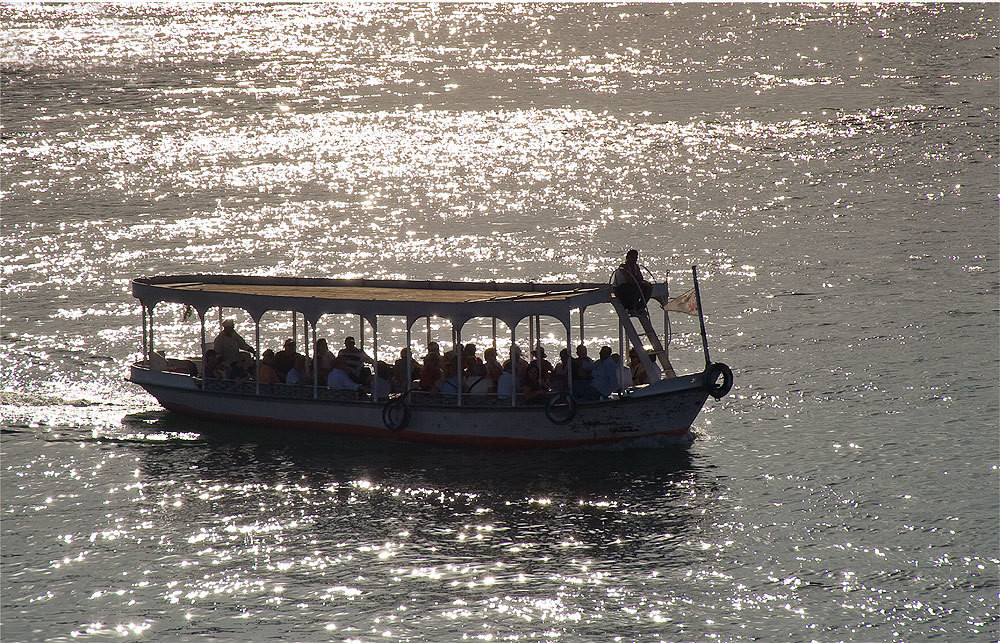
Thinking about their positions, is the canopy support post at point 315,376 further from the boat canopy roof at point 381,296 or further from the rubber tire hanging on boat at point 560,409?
the rubber tire hanging on boat at point 560,409

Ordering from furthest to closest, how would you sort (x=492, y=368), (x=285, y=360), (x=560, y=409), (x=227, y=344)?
(x=227, y=344)
(x=285, y=360)
(x=492, y=368)
(x=560, y=409)

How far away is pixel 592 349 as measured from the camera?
31125mm

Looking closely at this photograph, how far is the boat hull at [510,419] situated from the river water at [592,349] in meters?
0.46

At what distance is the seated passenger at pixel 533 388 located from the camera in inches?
923

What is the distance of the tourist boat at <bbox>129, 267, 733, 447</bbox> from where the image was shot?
2334 cm

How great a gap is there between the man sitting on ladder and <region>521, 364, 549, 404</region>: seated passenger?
2078mm

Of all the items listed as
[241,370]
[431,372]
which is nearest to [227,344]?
[241,370]

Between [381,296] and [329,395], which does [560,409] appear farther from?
[329,395]

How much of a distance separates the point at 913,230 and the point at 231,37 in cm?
11744

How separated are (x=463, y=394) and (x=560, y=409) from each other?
1825mm

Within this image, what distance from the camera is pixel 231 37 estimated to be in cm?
15038

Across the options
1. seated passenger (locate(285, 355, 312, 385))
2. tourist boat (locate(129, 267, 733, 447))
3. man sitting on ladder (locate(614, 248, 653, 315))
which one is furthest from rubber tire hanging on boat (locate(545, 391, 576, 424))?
seated passenger (locate(285, 355, 312, 385))

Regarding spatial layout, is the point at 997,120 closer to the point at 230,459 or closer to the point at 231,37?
the point at 230,459

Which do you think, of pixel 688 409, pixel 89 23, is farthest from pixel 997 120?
pixel 89 23
